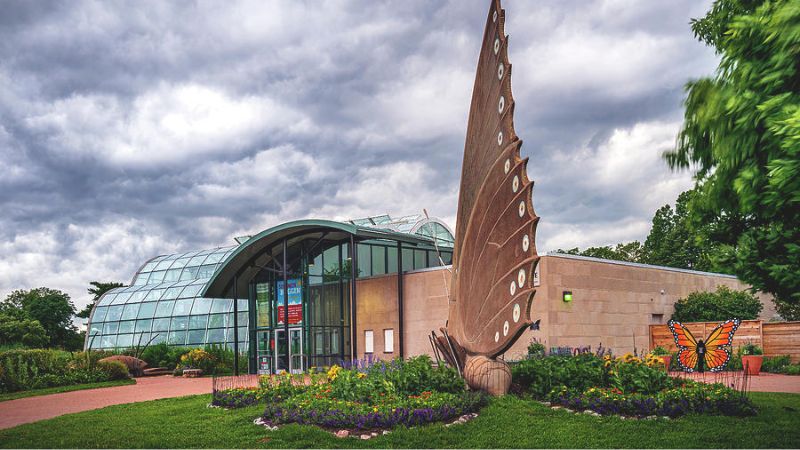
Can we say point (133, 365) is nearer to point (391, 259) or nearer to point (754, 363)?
point (391, 259)

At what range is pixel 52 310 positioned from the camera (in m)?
59.3

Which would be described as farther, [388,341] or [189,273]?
[189,273]

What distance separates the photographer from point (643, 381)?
489 inches

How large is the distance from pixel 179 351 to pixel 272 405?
2226 cm

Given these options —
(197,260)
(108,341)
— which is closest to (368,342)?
(197,260)

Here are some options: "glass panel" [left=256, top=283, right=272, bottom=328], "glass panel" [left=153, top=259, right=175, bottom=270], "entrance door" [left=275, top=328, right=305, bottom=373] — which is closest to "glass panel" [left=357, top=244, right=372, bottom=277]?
"entrance door" [left=275, top=328, right=305, bottom=373]

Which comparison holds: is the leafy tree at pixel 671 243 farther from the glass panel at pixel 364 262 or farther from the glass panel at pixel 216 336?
the glass panel at pixel 216 336

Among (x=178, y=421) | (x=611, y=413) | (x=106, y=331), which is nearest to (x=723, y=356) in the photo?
(x=611, y=413)

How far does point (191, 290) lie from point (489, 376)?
98.5 ft

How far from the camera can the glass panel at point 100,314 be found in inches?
1682

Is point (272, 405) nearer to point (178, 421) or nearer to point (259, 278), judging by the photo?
point (178, 421)

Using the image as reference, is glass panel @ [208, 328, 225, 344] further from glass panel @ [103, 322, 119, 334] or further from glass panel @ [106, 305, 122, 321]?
glass panel @ [106, 305, 122, 321]

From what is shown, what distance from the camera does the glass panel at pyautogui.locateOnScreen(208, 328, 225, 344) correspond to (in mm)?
36031

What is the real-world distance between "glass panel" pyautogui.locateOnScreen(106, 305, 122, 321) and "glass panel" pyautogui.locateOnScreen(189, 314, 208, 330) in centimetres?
667
